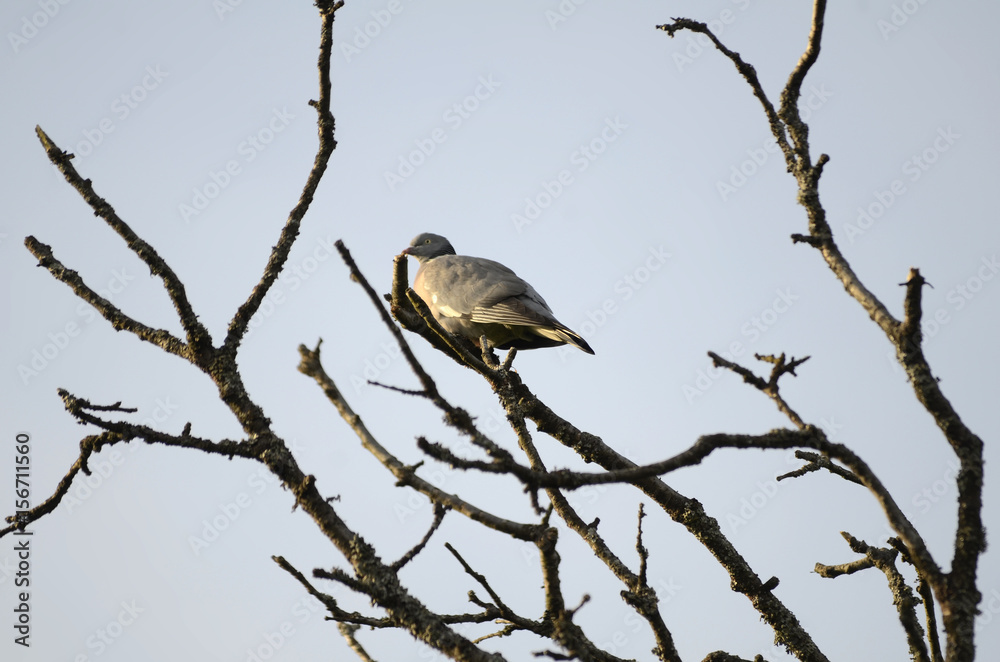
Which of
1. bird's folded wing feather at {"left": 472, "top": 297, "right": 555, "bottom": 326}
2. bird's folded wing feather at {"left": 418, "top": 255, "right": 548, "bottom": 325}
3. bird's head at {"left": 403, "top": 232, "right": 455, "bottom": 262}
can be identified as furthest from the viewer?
bird's head at {"left": 403, "top": 232, "right": 455, "bottom": 262}

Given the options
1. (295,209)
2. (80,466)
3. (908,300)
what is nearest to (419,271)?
(295,209)

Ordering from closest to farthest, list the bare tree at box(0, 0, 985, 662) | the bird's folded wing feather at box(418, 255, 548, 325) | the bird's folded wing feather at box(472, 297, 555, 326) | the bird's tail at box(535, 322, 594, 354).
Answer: the bare tree at box(0, 0, 985, 662) → the bird's tail at box(535, 322, 594, 354) → the bird's folded wing feather at box(472, 297, 555, 326) → the bird's folded wing feather at box(418, 255, 548, 325)

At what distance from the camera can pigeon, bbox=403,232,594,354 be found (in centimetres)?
549

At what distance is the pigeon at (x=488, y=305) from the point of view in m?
5.49

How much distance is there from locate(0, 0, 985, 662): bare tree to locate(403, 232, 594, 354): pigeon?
1595 millimetres

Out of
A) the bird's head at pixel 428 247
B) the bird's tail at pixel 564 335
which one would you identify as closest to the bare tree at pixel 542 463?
the bird's tail at pixel 564 335

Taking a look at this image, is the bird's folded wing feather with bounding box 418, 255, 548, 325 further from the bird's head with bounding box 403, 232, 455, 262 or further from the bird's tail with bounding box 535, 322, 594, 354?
the bird's head with bounding box 403, 232, 455, 262

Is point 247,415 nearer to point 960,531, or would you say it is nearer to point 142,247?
point 142,247

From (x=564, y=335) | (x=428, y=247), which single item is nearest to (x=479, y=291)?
(x=564, y=335)

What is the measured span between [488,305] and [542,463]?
2.74 meters

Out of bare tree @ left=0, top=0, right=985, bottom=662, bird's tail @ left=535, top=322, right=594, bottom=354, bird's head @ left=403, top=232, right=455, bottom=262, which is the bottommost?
bare tree @ left=0, top=0, right=985, bottom=662

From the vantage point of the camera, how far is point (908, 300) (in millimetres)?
2037

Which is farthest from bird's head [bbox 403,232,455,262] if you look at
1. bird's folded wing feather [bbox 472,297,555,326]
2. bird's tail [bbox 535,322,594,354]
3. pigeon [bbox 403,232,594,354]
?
bird's tail [bbox 535,322,594,354]

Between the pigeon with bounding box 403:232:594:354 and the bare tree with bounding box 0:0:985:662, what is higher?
the pigeon with bounding box 403:232:594:354
